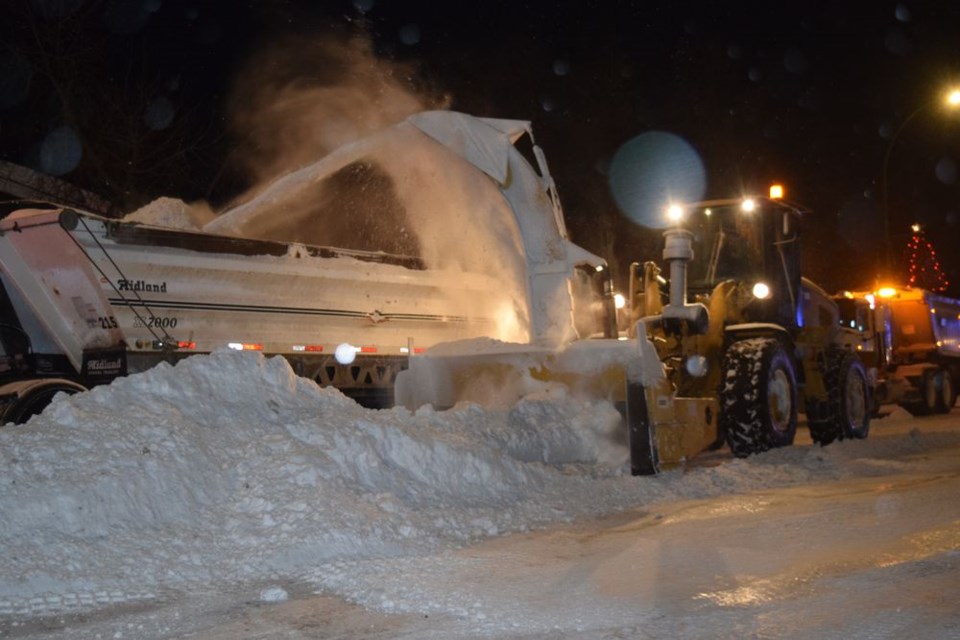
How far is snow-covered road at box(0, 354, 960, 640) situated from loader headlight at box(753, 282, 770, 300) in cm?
258

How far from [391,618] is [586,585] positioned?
44.7 inches

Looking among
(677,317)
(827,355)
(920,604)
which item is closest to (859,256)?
(827,355)

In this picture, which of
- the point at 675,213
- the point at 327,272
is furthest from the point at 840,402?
the point at 327,272

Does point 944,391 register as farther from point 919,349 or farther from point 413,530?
point 413,530

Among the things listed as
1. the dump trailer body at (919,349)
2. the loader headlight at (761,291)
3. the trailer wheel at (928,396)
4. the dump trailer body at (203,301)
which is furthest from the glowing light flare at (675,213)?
the trailer wheel at (928,396)

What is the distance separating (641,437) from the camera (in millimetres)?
8633

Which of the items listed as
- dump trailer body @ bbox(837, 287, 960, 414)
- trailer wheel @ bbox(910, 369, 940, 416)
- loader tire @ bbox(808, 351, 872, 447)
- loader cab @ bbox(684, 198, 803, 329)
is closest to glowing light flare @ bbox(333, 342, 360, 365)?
loader cab @ bbox(684, 198, 803, 329)

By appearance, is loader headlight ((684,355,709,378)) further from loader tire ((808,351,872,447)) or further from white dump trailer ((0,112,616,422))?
loader tire ((808,351,872,447))

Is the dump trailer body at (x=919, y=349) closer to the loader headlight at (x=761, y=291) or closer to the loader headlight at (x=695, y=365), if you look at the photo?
the loader headlight at (x=761, y=291)

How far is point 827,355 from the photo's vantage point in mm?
12305

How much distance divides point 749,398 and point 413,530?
4.51 metres

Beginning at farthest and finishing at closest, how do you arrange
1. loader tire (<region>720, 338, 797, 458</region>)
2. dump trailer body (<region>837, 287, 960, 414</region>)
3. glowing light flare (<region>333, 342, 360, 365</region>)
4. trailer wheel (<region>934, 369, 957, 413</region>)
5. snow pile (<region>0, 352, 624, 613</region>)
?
trailer wheel (<region>934, 369, 957, 413</region>)
dump trailer body (<region>837, 287, 960, 414</region>)
glowing light flare (<region>333, 342, 360, 365</region>)
loader tire (<region>720, 338, 797, 458</region>)
snow pile (<region>0, 352, 624, 613</region>)

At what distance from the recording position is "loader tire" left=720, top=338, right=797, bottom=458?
9.75 meters

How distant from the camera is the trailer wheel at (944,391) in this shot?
2088cm
